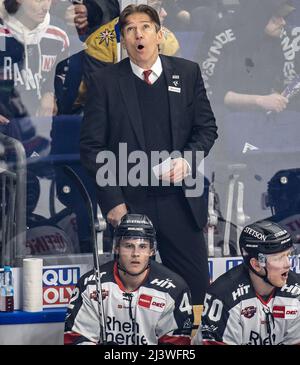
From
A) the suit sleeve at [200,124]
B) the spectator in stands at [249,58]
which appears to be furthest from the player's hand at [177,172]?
the spectator in stands at [249,58]

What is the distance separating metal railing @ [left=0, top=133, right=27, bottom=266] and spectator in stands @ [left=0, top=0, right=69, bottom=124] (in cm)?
16

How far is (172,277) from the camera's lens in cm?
598

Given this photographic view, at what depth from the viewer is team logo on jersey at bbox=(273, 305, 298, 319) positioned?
599 centimetres

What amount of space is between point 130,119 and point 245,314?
1.15 metres

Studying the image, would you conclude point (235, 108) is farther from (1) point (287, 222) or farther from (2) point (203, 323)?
(2) point (203, 323)

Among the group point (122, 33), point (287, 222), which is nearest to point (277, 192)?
point (287, 222)

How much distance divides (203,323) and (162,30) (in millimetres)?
1490

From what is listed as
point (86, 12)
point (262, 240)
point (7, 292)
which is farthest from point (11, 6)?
point (262, 240)

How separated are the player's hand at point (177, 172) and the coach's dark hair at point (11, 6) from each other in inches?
42.6

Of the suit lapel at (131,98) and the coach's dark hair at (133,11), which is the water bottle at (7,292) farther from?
the coach's dark hair at (133,11)

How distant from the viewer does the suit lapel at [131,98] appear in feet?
19.3

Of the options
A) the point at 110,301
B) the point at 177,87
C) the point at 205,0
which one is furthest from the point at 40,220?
the point at 205,0

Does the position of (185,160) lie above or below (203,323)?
above
